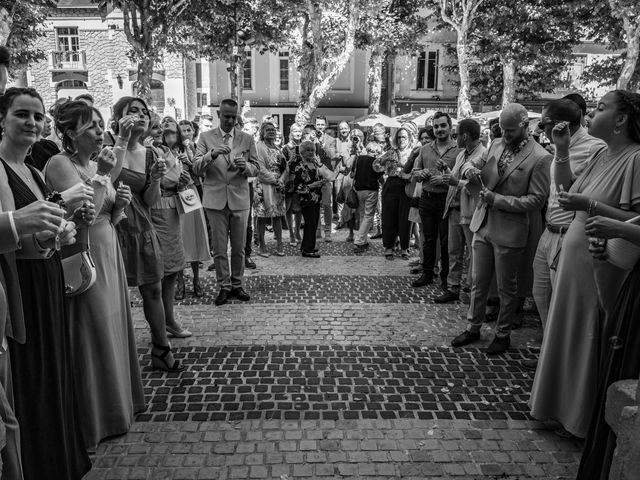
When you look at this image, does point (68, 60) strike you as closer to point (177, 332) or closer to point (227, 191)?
point (227, 191)

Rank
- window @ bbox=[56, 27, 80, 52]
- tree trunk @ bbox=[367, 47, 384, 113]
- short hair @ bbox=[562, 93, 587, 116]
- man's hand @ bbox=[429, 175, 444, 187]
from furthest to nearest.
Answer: window @ bbox=[56, 27, 80, 52]
tree trunk @ bbox=[367, 47, 384, 113]
man's hand @ bbox=[429, 175, 444, 187]
short hair @ bbox=[562, 93, 587, 116]

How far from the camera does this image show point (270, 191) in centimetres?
A: 948

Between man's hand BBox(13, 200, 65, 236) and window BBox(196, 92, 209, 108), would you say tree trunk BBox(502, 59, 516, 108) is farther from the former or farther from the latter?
man's hand BBox(13, 200, 65, 236)

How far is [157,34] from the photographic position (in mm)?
19188

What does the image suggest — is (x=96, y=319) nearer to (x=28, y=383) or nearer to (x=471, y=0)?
(x=28, y=383)

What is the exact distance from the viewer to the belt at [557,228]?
4.14 metres

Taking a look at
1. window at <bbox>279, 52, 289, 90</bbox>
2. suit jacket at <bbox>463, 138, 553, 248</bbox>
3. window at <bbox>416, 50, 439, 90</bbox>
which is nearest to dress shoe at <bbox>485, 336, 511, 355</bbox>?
suit jacket at <bbox>463, 138, 553, 248</bbox>

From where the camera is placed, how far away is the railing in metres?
35.9

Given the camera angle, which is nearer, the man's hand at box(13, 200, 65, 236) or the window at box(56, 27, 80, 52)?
the man's hand at box(13, 200, 65, 236)

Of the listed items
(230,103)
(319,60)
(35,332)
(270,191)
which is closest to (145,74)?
(319,60)

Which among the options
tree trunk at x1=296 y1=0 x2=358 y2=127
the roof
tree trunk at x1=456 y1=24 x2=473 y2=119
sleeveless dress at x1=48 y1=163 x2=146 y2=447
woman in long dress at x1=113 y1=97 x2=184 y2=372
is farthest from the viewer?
the roof

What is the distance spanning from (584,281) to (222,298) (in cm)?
442

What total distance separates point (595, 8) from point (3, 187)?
2447 cm

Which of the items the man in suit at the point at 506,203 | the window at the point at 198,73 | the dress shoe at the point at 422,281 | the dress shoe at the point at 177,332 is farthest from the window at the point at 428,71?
the dress shoe at the point at 177,332
